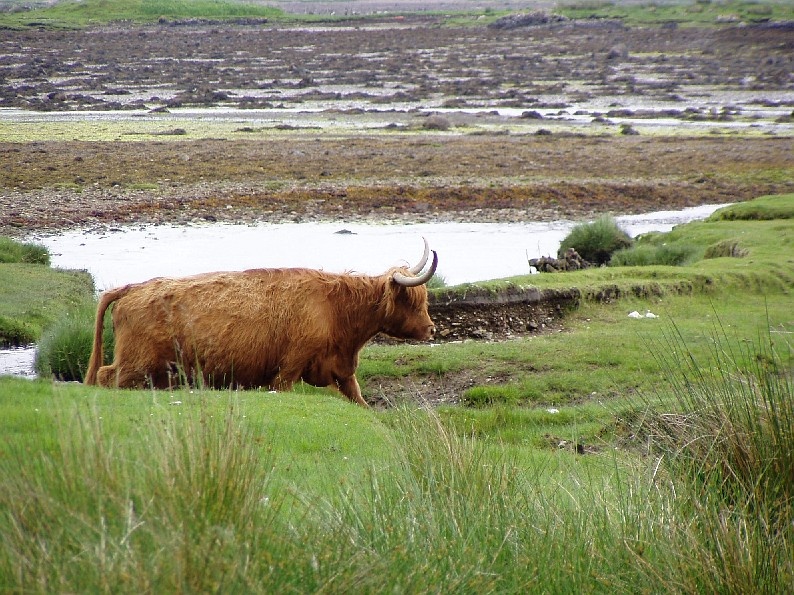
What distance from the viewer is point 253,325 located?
948 centimetres

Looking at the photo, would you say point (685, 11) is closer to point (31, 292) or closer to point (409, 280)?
point (31, 292)

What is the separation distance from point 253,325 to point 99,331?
1.36 m

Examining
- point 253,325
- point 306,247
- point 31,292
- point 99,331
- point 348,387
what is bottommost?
point 306,247

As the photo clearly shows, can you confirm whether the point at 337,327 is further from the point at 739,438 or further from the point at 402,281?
the point at 739,438

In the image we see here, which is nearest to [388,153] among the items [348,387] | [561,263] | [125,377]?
[561,263]

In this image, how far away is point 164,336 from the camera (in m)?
9.00

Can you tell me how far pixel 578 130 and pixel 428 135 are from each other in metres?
6.67

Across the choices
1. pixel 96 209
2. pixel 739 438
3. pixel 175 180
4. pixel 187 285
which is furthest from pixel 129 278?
pixel 739 438

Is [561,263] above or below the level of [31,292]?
below

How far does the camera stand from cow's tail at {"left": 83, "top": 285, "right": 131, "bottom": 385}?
29.9 feet

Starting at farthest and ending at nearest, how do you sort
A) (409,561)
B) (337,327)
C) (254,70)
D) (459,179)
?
1. (254,70)
2. (459,179)
3. (337,327)
4. (409,561)

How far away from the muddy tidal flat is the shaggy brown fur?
1251cm

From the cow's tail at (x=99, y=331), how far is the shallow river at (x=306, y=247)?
23.0 feet

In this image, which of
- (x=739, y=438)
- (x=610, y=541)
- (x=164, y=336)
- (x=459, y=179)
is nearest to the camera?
(x=610, y=541)
